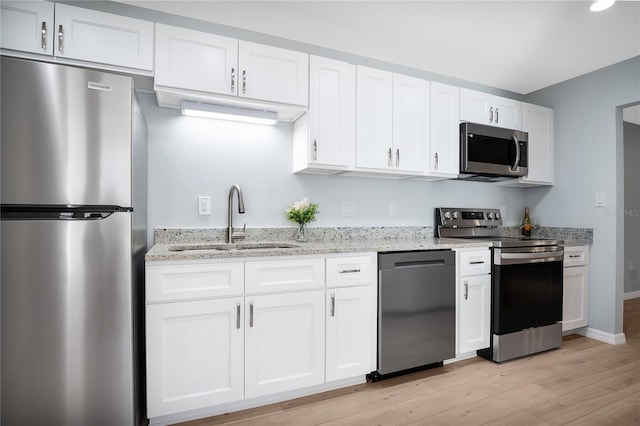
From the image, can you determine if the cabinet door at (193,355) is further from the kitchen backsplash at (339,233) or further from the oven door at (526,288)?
the oven door at (526,288)

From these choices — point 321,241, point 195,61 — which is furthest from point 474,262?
point 195,61

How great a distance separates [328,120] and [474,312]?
1787 mm

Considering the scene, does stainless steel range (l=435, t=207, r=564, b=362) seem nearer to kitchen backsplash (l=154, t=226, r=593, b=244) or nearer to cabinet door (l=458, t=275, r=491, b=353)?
cabinet door (l=458, t=275, r=491, b=353)

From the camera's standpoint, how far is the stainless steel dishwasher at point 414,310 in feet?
6.89

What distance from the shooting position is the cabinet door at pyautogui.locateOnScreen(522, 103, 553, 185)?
3.21 m

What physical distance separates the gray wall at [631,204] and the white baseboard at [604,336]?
211 cm

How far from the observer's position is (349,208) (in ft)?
9.13

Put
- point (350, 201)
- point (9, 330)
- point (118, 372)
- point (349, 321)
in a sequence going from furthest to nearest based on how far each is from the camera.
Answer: point (350, 201) → point (349, 321) → point (118, 372) → point (9, 330)

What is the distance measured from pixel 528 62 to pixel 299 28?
6.58 ft

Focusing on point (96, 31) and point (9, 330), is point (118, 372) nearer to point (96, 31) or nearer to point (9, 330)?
point (9, 330)

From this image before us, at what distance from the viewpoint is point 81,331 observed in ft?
4.75

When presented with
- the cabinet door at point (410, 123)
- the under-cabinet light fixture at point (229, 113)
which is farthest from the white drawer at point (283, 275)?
the cabinet door at point (410, 123)

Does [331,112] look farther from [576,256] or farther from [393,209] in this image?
[576,256]

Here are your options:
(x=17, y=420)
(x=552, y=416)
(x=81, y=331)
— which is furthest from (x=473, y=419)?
(x=17, y=420)
